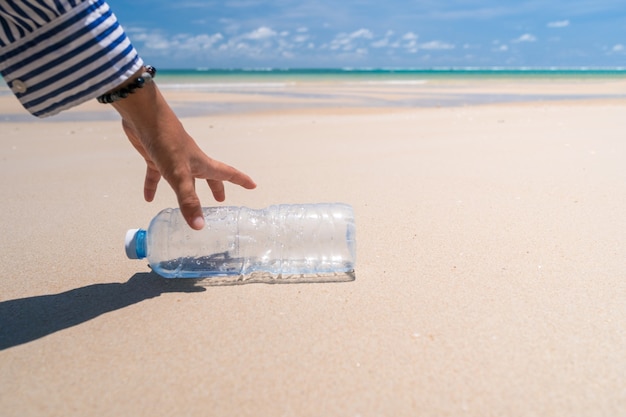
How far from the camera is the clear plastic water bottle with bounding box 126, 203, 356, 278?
1.73 metres

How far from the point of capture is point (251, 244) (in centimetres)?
191

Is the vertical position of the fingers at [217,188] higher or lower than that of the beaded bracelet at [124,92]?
lower

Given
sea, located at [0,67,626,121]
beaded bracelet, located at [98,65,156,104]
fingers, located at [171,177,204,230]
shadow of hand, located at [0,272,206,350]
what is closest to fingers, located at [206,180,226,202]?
shadow of hand, located at [0,272,206,350]

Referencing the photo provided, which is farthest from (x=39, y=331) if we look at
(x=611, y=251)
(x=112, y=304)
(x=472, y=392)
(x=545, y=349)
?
(x=611, y=251)

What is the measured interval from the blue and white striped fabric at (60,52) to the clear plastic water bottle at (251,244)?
70 cm

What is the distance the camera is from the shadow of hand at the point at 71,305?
132 centimetres

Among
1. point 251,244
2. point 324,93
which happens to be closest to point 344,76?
point 324,93

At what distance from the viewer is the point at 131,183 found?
3.04 m

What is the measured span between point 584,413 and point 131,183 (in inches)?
105

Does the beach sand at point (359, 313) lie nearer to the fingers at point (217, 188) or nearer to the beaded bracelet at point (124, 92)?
the fingers at point (217, 188)

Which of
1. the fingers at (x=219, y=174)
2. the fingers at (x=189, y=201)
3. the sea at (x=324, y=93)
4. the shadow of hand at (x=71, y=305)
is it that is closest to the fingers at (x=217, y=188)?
the fingers at (x=219, y=174)

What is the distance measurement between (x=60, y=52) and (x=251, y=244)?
1.05 meters

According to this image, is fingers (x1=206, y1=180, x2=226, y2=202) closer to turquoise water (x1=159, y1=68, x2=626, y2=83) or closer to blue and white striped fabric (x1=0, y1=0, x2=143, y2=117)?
blue and white striped fabric (x1=0, y1=0, x2=143, y2=117)

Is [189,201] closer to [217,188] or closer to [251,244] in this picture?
[217,188]
